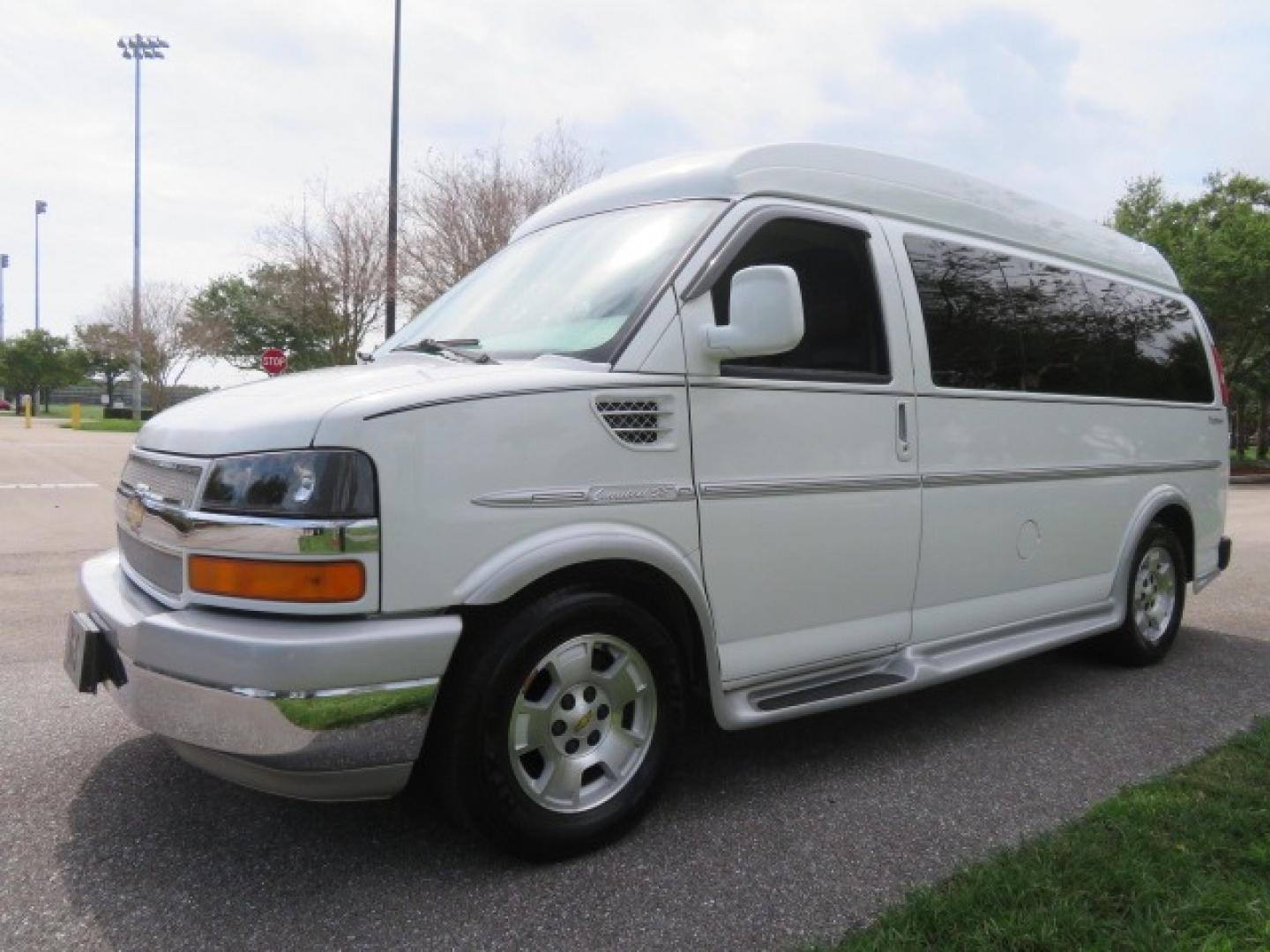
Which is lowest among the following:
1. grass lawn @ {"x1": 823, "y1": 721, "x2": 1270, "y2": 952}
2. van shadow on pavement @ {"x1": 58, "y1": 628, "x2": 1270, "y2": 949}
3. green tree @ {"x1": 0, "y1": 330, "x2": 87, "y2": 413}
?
van shadow on pavement @ {"x1": 58, "y1": 628, "x2": 1270, "y2": 949}

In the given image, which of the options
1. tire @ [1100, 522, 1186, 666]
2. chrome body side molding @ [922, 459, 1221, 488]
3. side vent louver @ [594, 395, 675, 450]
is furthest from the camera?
tire @ [1100, 522, 1186, 666]

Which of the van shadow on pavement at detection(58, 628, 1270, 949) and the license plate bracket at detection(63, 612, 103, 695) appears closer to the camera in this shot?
the van shadow on pavement at detection(58, 628, 1270, 949)

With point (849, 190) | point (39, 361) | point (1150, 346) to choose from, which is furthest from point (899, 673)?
point (39, 361)

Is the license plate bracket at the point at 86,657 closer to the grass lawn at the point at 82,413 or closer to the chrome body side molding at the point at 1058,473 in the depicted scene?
the chrome body side molding at the point at 1058,473

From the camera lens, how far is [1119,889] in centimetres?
262

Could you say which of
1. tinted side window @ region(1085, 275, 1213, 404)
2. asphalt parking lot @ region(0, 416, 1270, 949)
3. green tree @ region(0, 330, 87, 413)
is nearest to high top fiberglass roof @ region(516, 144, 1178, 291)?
tinted side window @ region(1085, 275, 1213, 404)

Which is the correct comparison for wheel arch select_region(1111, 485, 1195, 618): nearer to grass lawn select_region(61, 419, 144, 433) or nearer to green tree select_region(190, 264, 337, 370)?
green tree select_region(190, 264, 337, 370)

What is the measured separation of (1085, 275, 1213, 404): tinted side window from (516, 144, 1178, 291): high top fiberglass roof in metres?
0.35

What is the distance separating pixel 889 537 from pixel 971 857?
3.89 feet

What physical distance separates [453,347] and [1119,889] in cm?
256

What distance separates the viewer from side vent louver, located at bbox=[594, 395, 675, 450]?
2865mm

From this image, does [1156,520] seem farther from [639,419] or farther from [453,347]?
[453,347]

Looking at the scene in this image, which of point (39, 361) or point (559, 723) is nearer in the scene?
point (559, 723)

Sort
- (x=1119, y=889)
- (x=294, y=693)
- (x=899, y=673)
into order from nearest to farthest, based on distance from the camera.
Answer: (x=294, y=693), (x=1119, y=889), (x=899, y=673)
